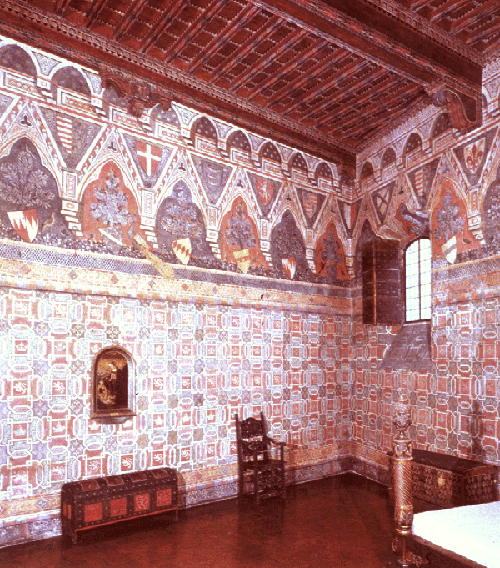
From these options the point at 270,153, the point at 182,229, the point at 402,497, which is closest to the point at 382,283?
the point at 270,153

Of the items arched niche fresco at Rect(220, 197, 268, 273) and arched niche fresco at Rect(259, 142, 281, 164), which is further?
arched niche fresco at Rect(259, 142, 281, 164)

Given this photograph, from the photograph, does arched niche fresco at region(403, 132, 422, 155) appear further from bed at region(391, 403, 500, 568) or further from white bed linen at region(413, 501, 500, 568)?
white bed linen at region(413, 501, 500, 568)

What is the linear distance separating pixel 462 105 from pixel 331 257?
3534 mm

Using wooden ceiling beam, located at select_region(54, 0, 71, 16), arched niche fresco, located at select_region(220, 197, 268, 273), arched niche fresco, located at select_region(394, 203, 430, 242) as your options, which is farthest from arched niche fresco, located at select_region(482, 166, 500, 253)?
wooden ceiling beam, located at select_region(54, 0, 71, 16)

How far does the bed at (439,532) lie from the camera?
4113mm

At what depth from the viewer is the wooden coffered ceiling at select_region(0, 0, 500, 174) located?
20.3 feet

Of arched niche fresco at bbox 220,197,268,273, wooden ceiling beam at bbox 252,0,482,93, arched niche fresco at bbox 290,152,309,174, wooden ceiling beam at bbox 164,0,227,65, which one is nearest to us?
wooden ceiling beam at bbox 252,0,482,93

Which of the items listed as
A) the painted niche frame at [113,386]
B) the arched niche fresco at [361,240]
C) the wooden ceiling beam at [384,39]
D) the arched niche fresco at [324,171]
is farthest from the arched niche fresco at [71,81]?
the arched niche fresco at [361,240]

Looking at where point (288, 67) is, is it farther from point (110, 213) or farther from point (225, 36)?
point (110, 213)

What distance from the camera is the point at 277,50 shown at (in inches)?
277

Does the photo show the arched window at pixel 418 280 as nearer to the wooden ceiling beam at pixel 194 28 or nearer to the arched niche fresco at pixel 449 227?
the arched niche fresco at pixel 449 227

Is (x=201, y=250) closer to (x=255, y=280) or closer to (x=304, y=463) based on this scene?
(x=255, y=280)

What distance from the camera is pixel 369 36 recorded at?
6.28 metres

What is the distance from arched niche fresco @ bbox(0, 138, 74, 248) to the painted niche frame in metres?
1.67
